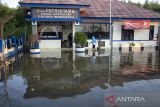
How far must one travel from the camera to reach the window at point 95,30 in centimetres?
2432

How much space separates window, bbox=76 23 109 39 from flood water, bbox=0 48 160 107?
35.7ft

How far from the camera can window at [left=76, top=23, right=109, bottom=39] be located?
24316 mm

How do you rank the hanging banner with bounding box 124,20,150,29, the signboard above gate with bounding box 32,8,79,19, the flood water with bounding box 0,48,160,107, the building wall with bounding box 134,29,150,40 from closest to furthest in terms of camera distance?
the flood water with bounding box 0,48,160,107, the signboard above gate with bounding box 32,8,79,19, the hanging banner with bounding box 124,20,150,29, the building wall with bounding box 134,29,150,40

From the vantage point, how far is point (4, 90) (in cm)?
861

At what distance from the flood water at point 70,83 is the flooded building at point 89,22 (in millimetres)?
7955

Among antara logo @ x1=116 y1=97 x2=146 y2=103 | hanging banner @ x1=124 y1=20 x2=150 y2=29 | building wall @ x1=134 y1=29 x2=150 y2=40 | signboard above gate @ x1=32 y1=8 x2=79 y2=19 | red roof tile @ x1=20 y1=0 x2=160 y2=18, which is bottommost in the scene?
antara logo @ x1=116 y1=97 x2=146 y2=103

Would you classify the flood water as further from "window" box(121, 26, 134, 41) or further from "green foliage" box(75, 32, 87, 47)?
"window" box(121, 26, 134, 41)

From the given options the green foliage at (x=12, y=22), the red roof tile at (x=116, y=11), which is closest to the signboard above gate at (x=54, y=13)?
the red roof tile at (x=116, y=11)

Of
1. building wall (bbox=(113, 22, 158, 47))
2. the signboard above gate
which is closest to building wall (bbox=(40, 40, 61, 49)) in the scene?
the signboard above gate

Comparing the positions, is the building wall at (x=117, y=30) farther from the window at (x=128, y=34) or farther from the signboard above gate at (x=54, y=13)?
the signboard above gate at (x=54, y=13)

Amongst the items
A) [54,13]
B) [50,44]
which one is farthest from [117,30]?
[54,13]

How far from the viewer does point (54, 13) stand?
2077 centimetres

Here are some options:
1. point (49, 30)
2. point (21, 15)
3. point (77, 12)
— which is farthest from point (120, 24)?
point (21, 15)

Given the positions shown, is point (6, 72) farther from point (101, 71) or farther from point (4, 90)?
point (101, 71)
